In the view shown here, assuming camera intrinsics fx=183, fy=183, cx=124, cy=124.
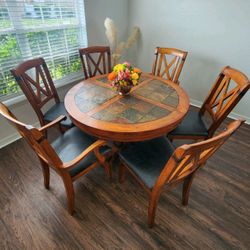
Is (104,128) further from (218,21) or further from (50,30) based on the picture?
(218,21)

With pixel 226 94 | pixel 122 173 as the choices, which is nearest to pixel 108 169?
pixel 122 173

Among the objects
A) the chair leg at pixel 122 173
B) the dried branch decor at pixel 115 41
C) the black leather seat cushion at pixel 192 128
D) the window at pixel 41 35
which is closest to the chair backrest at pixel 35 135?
the chair leg at pixel 122 173

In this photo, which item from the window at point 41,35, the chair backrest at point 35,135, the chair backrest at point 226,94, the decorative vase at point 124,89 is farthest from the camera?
the window at point 41,35

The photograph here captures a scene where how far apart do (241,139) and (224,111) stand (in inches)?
41.2

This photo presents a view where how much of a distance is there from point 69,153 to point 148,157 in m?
0.62

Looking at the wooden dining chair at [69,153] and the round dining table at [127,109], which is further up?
the round dining table at [127,109]

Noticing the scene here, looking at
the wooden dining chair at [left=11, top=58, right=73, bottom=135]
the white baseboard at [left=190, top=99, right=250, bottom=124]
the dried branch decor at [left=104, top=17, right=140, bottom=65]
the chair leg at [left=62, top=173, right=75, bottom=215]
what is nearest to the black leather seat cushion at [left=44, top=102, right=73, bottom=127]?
the wooden dining chair at [left=11, top=58, right=73, bottom=135]

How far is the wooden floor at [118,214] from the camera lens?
136cm

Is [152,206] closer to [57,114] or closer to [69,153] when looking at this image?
[69,153]

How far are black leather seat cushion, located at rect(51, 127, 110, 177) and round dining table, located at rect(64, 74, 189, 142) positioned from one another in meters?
0.20

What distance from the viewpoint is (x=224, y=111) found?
1.54m

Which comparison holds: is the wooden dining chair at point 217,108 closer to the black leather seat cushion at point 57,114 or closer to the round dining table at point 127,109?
the round dining table at point 127,109

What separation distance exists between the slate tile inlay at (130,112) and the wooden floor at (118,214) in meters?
0.73

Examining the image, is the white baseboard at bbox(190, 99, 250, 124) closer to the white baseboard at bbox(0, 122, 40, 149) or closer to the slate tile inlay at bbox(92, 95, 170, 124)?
the slate tile inlay at bbox(92, 95, 170, 124)
